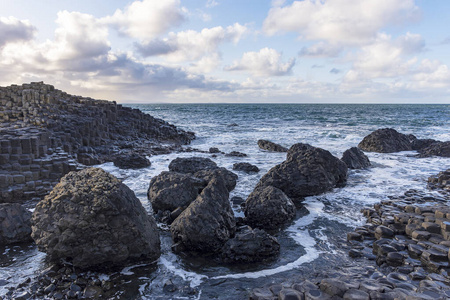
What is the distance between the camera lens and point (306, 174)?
437 inches

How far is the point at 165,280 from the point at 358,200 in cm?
738

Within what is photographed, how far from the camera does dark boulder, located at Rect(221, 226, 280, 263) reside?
623cm

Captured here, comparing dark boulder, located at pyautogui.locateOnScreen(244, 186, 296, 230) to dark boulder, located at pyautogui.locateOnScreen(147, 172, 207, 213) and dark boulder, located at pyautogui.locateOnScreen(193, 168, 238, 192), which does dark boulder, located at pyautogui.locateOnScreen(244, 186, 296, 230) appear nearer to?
dark boulder, located at pyautogui.locateOnScreen(147, 172, 207, 213)

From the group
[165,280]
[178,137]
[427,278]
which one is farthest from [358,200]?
[178,137]

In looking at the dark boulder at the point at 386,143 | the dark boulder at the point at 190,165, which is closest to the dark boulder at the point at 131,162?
the dark boulder at the point at 190,165

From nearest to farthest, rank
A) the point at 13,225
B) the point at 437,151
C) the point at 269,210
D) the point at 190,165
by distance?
1. the point at 13,225
2. the point at 269,210
3. the point at 190,165
4. the point at 437,151

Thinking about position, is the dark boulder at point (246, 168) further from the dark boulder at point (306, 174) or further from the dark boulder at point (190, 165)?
the dark boulder at point (306, 174)

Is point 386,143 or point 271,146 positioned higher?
point 386,143

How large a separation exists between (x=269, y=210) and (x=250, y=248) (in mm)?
2092

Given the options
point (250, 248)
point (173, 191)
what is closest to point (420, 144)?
point (173, 191)

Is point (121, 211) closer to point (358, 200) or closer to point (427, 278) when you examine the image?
point (427, 278)

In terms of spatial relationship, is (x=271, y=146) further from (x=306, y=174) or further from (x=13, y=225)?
(x=13, y=225)

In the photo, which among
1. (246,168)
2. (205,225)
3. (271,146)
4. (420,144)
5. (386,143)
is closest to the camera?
(205,225)

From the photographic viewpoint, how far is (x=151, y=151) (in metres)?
19.5
